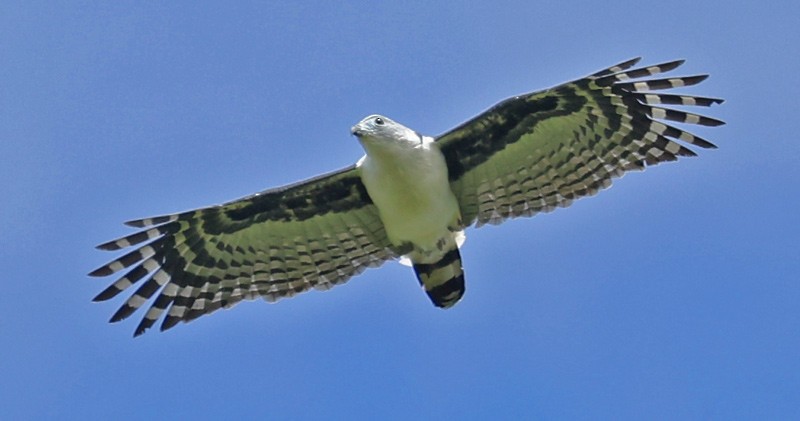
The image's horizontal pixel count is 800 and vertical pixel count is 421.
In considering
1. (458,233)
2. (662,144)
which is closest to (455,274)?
(458,233)

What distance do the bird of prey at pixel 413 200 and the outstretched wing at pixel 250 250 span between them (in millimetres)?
11

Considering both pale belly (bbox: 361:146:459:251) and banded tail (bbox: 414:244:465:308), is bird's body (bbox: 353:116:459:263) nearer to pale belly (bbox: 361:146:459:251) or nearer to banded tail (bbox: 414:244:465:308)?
pale belly (bbox: 361:146:459:251)

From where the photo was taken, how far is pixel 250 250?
17344 mm

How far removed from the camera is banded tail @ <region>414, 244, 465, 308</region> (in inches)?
657

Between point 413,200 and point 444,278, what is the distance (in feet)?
3.34

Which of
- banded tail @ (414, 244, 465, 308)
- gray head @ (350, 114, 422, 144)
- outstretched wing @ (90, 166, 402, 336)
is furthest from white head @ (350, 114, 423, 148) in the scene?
banded tail @ (414, 244, 465, 308)

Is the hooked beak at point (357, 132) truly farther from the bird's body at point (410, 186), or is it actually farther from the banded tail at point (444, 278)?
the banded tail at point (444, 278)

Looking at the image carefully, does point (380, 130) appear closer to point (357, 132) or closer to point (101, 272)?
point (357, 132)

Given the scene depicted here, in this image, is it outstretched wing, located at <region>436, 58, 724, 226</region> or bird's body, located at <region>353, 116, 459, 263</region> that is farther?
outstretched wing, located at <region>436, 58, 724, 226</region>

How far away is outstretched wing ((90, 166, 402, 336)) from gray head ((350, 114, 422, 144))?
95 centimetres

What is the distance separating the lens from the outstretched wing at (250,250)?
1691cm

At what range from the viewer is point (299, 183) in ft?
54.6

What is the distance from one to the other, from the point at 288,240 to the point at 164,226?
1.40m

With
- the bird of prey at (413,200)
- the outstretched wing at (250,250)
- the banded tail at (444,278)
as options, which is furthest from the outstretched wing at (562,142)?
the outstretched wing at (250,250)
